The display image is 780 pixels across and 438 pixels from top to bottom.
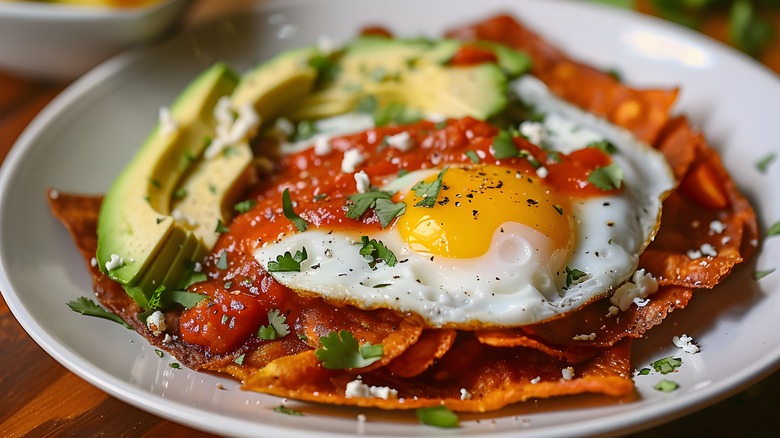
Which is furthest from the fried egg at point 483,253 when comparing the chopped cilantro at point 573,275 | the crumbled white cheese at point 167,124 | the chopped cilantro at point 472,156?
the crumbled white cheese at point 167,124

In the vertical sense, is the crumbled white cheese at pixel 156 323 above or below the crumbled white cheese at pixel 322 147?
below

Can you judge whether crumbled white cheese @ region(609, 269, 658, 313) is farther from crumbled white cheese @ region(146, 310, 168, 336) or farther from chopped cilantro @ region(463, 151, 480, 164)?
crumbled white cheese @ region(146, 310, 168, 336)

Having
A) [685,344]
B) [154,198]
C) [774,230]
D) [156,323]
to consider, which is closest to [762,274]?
[774,230]

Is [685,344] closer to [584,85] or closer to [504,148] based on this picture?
[504,148]

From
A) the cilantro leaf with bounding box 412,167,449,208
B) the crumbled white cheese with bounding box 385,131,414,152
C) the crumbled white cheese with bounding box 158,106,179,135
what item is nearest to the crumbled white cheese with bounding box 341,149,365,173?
the crumbled white cheese with bounding box 385,131,414,152

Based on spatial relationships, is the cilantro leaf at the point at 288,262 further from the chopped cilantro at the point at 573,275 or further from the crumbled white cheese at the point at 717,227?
the crumbled white cheese at the point at 717,227

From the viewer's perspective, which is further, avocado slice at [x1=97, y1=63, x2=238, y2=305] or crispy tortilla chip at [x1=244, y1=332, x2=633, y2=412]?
avocado slice at [x1=97, y1=63, x2=238, y2=305]
